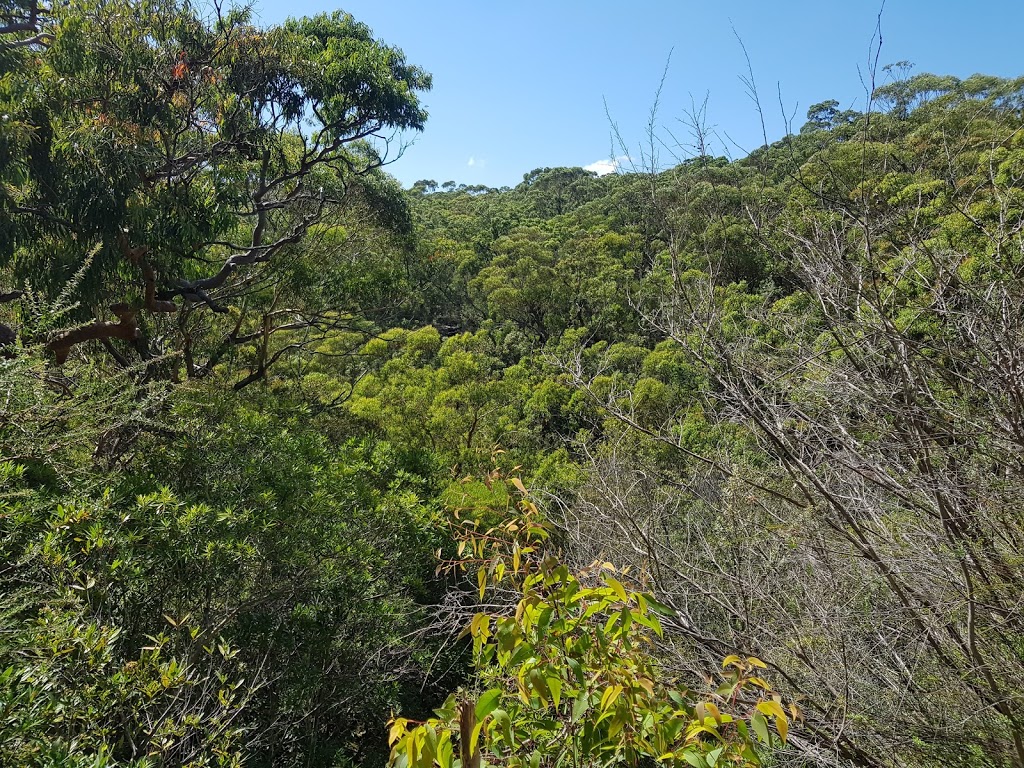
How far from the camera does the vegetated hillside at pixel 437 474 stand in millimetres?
1727

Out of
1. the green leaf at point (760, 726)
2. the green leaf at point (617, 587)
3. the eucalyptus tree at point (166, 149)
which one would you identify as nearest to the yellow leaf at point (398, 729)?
the green leaf at point (617, 587)

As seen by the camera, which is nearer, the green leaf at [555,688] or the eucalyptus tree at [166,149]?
the green leaf at [555,688]

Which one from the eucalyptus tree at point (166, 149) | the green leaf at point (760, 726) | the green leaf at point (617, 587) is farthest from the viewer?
the eucalyptus tree at point (166, 149)

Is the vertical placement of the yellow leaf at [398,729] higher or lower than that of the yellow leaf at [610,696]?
lower

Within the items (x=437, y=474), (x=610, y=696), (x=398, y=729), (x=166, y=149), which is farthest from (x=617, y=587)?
(x=437, y=474)

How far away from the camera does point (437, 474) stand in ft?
25.4

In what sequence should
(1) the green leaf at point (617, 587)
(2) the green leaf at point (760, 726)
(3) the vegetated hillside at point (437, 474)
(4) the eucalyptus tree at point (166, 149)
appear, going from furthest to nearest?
(4) the eucalyptus tree at point (166, 149) → (3) the vegetated hillside at point (437, 474) → (1) the green leaf at point (617, 587) → (2) the green leaf at point (760, 726)

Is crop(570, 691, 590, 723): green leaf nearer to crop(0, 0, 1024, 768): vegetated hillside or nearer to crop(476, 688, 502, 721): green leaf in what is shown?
crop(0, 0, 1024, 768): vegetated hillside

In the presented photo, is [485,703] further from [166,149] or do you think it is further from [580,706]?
[166,149]

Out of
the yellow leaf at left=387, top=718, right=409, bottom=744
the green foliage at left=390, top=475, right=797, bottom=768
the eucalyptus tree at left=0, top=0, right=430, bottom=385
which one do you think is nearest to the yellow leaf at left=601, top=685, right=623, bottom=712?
the green foliage at left=390, top=475, right=797, bottom=768

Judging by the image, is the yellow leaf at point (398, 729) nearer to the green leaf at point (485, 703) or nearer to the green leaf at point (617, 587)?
the green leaf at point (485, 703)

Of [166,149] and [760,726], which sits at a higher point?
[166,149]

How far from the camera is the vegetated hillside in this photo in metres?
1.73

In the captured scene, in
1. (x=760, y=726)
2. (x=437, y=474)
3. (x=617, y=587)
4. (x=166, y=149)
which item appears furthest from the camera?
(x=437, y=474)
